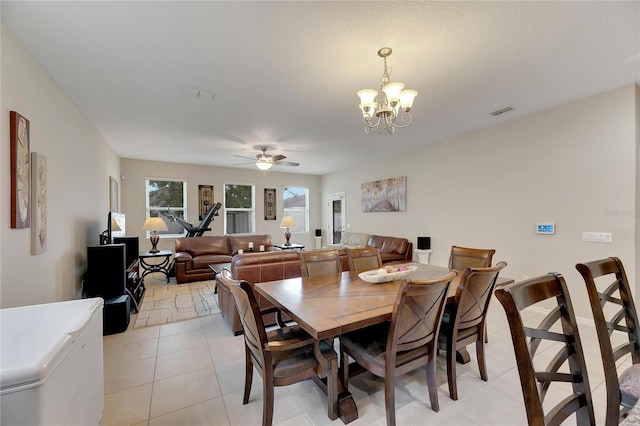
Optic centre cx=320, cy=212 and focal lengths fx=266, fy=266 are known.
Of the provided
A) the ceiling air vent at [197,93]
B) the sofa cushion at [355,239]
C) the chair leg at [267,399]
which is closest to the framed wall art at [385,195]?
the sofa cushion at [355,239]

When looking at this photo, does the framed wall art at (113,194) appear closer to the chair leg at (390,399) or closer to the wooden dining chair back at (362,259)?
the wooden dining chair back at (362,259)

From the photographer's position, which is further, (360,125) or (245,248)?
(245,248)

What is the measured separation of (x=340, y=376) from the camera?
6.25 ft

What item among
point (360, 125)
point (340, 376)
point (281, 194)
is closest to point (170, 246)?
point (281, 194)

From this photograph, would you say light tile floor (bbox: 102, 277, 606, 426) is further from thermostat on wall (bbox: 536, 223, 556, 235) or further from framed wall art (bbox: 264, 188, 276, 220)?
framed wall art (bbox: 264, 188, 276, 220)

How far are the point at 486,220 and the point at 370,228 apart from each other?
2.91 metres

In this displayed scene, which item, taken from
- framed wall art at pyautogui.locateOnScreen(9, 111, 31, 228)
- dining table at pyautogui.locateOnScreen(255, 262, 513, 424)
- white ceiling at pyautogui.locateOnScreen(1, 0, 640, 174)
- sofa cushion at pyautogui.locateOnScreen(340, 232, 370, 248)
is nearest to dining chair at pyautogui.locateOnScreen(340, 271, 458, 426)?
dining table at pyautogui.locateOnScreen(255, 262, 513, 424)

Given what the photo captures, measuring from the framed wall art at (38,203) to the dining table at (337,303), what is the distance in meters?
1.87

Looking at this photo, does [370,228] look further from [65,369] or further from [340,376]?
[65,369]

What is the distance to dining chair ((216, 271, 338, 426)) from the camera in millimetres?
1526

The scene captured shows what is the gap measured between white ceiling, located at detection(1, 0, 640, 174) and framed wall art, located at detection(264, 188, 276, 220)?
4.16 m

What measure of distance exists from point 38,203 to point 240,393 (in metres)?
2.29

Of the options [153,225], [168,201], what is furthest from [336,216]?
[153,225]

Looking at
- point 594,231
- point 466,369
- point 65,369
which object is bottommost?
point 466,369
